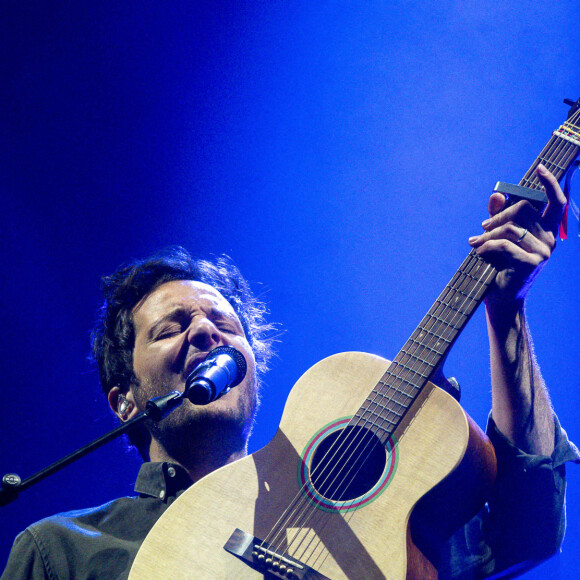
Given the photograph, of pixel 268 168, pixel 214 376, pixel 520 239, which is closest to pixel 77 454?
pixel 214 376

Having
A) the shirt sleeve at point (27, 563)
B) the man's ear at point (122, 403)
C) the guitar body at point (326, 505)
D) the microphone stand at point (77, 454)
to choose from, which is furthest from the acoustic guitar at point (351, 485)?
the man's ear at point (122, 403)

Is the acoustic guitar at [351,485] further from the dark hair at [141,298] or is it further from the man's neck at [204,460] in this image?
the dark hair at [141,298]

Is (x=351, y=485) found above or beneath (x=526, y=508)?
above

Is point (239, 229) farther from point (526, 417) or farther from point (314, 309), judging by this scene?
point (526, 417)

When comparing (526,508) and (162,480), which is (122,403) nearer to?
(162,480)

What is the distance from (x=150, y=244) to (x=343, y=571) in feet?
8.25

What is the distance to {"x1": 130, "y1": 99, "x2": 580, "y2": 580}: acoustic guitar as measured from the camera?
1.36 meters

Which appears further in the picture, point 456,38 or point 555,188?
point 456,38

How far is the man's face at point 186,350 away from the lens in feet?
7.30

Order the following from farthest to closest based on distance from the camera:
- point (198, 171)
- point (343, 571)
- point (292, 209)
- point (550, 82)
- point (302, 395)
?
point (198, 171) < point (292, 209) < point (550, 82) < point (302, 395) < point (343, 571)

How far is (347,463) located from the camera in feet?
5.11

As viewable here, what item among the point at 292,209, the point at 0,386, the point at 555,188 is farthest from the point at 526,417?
the point at 0,386

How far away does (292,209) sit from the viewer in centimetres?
326

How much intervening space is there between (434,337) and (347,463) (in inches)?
18.2
